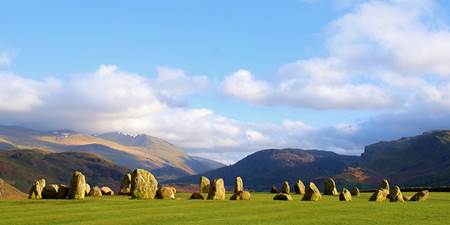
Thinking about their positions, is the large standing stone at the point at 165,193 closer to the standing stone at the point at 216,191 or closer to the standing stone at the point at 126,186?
the standing stone at the point at 216,191

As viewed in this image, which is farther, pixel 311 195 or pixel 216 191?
pixel 216 191

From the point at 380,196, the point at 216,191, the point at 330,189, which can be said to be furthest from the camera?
the point at 330,189

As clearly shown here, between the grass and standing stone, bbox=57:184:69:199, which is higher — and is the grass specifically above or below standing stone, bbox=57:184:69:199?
below

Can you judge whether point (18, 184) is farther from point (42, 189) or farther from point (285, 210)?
point (285, 210)

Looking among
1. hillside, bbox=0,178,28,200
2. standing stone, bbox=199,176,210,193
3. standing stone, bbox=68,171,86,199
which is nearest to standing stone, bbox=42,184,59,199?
standing stone, bbox=68,171,86,199

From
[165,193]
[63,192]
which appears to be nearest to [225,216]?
[165,193]

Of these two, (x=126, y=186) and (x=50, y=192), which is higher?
(x=126, y=186)

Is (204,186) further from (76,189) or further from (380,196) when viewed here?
(380,196)

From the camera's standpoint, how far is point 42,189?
6003 cm

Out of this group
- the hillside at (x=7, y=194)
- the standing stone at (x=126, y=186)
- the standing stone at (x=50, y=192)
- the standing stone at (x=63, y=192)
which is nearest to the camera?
the standing stone at (x=63, y=192)

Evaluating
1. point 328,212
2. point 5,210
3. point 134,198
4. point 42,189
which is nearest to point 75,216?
point 5,210

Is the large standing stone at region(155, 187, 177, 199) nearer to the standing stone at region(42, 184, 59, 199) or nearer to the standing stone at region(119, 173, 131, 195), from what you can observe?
the standing stone at region(42, 184, 59, 199)

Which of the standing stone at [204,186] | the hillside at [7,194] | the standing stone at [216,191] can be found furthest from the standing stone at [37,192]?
the standing stone at [204,186]

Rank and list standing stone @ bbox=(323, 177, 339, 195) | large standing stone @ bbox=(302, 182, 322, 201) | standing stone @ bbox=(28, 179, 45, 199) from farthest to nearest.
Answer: standing stone @ bbox=(323, 177, 339, 195) < standing stone @ bbox=(28, 179, 45, 199) < large standing stone @ bbox=(302, 182, 322, 201)
